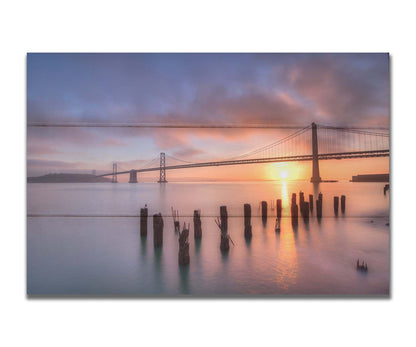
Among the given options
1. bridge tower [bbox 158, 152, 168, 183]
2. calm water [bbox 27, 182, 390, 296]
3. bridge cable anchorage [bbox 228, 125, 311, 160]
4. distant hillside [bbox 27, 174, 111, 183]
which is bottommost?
calm water [bbox 27, 182, 390, 296]

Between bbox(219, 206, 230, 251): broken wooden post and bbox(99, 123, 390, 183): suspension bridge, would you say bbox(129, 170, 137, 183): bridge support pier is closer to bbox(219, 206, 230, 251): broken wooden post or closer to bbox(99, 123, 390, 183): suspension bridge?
bbox(99, 123, 390, 183): suspension bridge

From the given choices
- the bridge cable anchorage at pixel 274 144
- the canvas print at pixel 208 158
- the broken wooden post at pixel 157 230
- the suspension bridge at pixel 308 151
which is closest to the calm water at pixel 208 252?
the canvas print at pixel 208 158

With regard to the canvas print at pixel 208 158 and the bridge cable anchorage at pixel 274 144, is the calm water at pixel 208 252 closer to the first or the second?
the canvas print at pixel 208 158

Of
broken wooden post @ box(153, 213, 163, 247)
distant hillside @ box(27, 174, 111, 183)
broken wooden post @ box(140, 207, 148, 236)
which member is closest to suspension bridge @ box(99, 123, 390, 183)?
distant hillside @ box(27, 174, 111, 183)

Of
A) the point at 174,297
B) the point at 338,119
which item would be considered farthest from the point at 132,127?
the point at 338,119

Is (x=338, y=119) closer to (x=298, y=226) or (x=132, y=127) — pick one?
(x=298, y=226)

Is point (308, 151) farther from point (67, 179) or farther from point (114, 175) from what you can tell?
point (67, 179)

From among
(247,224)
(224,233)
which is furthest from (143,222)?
(247,224)

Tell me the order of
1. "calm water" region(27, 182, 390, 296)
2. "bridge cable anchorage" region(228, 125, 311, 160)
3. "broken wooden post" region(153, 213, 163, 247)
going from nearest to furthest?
"calm water" region(27, 182, 390, 296) < "bridge cable anchorage" region(228, 125, 311, 160) < "broken wooden post" region(153, 213, 163, 247)
